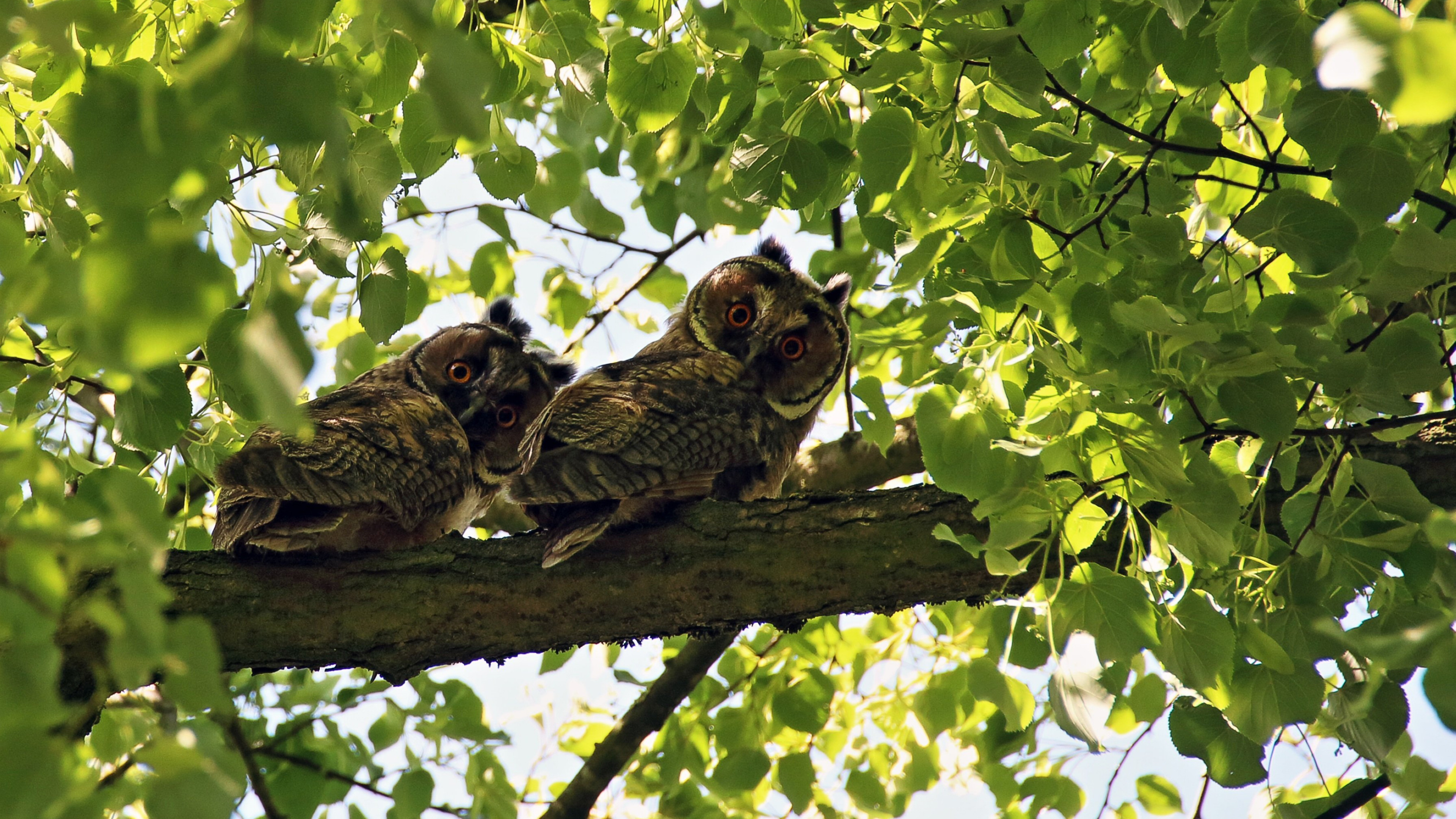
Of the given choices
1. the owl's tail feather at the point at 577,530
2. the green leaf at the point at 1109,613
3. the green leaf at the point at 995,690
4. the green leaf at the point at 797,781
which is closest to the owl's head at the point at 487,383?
the owl's tail feather at the point at 577,530

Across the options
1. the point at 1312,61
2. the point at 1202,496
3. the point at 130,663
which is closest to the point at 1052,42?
the point at 1312,61

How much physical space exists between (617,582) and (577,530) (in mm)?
194

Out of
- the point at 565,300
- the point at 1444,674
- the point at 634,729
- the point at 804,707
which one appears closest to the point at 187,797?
the point at 1444,674

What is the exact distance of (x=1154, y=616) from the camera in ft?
6.77

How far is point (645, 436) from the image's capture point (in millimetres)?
3066

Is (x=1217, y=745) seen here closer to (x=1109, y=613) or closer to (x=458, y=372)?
(x=1109, y=613)

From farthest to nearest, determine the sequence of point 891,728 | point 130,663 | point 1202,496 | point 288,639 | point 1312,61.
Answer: point 891,728, point 288,639, point 1202,496, point 1312,61, point 130,663

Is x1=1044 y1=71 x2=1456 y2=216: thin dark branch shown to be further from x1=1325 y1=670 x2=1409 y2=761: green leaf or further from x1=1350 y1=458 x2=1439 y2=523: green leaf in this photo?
x1=1325 y1=670 x2=1409 y2=761: green leaf

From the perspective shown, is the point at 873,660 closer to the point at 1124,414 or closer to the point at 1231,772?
the point at 1231,772

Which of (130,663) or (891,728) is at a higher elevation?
(891,728)

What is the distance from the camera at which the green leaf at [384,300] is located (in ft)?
8.22

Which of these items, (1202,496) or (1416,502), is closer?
(1202,496)

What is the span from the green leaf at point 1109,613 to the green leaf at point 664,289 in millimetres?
3136

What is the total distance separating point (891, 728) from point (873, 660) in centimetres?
32
